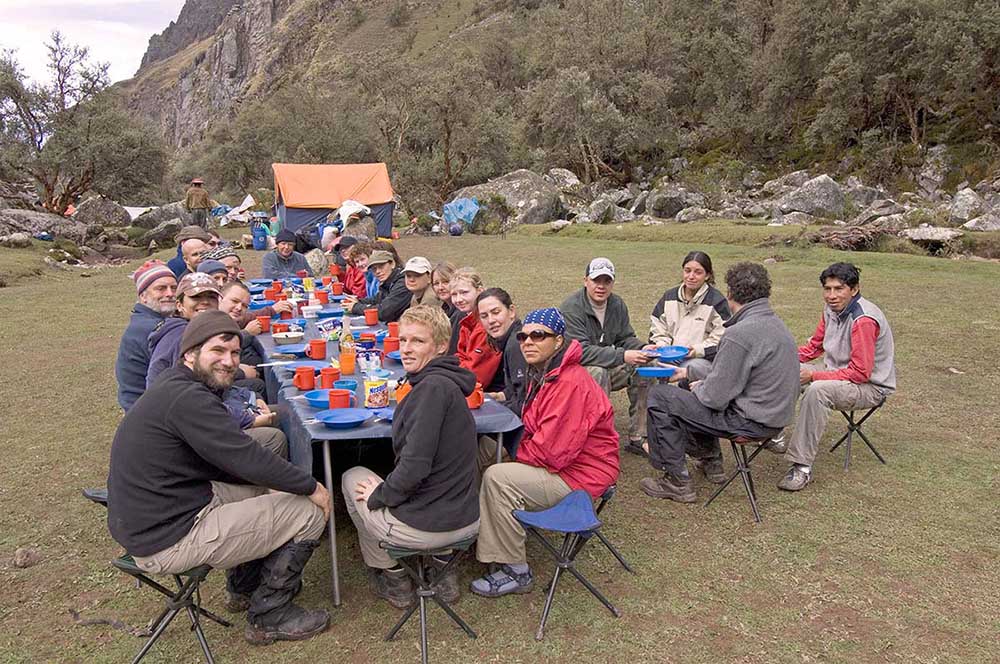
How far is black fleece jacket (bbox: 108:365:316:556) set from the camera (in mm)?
3021

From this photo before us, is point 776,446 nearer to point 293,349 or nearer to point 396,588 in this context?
point 396,588

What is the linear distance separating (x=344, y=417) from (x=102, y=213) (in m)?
30.3

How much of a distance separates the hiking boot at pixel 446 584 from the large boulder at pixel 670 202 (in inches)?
1025

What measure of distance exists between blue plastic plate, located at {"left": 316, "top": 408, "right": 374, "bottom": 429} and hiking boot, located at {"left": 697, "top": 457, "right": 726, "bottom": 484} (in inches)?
114

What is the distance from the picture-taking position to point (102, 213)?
29094 mm

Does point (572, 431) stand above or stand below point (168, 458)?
below

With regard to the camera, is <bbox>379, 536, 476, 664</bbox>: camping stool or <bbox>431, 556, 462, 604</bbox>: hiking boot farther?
<bbox>431, 556, 462, 604</bbox>: hiking boot

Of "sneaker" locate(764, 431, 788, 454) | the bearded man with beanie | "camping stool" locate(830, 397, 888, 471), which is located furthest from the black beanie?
the bearded man with beanie

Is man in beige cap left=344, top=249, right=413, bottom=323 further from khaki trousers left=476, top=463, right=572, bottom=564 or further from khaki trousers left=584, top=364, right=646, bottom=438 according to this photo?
khaki trousers left=476, top=463, right=572, bottom=564

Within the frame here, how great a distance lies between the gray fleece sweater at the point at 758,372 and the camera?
15.5ft

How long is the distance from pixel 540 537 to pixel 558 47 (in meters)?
45.4

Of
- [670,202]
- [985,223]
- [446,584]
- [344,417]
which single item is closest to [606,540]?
[446,584]

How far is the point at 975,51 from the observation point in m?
27.8

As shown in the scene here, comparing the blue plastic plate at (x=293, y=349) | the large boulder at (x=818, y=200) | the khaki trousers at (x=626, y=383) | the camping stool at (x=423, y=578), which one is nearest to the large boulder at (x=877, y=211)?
the large boulder at (x=818, y=200)
